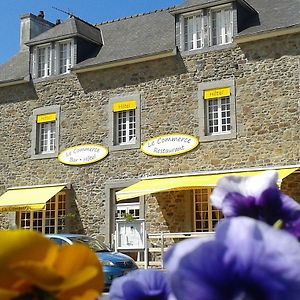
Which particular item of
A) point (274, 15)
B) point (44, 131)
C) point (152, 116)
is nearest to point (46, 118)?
point (44, 131)

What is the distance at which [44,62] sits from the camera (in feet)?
69.1

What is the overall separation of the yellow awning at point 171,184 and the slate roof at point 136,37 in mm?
3930

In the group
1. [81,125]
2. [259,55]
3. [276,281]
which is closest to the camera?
[276,281]

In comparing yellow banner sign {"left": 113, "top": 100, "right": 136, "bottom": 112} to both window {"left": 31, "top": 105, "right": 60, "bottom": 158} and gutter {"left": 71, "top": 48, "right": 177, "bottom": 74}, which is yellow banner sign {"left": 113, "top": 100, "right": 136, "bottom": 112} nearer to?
gutter {"left": 71, "top": 48, "right": 177, "bottom": 74}

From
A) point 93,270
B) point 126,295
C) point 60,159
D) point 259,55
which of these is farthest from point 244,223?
point 60,159

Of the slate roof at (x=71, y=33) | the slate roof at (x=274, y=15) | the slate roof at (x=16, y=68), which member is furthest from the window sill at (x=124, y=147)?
the slate roof at (x=274, y=15)

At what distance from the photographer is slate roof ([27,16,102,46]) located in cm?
2053

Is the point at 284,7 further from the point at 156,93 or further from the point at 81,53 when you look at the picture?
the point at 81,53

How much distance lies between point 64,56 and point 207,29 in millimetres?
5373

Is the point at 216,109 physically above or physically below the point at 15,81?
below

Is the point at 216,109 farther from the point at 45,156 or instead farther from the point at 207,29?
the point at 45,156

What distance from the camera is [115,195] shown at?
736 inches

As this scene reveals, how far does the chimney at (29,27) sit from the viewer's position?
2356 cm

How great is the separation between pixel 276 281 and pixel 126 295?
316mm
